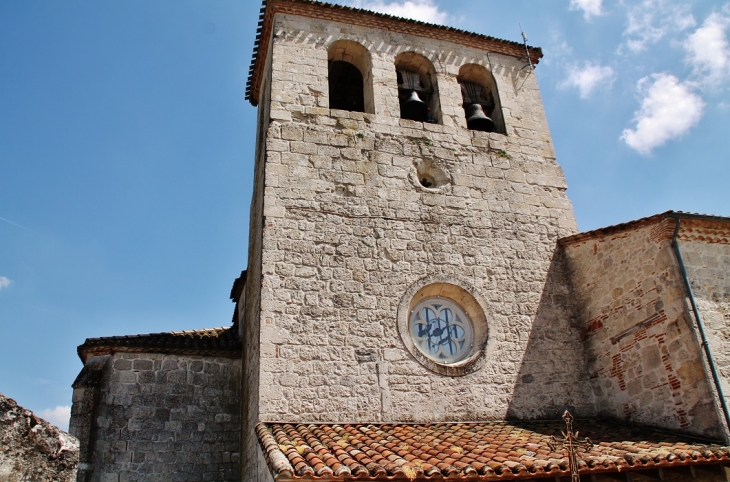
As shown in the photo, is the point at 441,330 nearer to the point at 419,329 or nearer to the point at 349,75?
the point at 419,329

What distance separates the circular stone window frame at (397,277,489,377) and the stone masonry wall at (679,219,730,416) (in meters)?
2.67

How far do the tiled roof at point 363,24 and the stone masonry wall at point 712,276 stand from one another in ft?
17.0

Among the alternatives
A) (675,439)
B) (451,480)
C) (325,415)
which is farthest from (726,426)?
(325,415)

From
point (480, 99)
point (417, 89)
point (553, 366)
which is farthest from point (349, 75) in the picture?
point (553, 366)

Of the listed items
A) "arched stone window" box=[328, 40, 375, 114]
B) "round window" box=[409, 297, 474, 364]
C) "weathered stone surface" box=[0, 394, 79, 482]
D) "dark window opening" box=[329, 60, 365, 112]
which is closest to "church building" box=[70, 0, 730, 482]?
"round window" box=[409, 297, 474, 364]

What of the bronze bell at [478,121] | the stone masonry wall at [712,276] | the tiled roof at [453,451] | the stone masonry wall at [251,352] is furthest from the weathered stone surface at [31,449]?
the bronze bell at [478,121]

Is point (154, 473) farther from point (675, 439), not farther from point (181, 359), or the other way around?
point (675, 439)

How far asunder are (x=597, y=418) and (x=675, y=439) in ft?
4.31

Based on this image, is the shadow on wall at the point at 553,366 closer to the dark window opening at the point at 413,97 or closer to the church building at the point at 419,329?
the church building at the point at 419,329

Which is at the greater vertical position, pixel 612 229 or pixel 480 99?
pixel 480 99

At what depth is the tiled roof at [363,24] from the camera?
33.0 ft

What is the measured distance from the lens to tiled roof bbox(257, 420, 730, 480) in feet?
17.2

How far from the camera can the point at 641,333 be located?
751 centimetres

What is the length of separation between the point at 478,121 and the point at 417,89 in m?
1.26
